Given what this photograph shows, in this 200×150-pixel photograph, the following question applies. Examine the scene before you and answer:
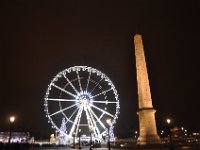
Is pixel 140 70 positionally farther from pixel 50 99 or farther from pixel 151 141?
pixel 50 99

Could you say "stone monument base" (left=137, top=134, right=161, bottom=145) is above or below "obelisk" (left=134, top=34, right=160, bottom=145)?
below

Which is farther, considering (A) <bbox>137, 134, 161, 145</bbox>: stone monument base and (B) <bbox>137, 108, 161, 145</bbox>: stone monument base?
(B) <bbox>137, 108, 161, 145</bbox>: stone monument base

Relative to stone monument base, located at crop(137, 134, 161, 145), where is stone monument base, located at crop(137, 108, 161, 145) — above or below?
above

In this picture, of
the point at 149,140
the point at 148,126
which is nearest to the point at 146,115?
the point at 148,126

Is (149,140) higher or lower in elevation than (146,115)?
lower

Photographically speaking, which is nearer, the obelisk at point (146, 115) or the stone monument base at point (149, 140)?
the stone monument base at point (149, 140)

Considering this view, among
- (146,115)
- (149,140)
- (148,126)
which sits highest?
(146,115)

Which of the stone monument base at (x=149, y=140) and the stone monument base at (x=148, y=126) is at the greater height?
the stone monument base at (x=148, y=126)

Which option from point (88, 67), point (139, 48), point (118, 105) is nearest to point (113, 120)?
point (118, 105)

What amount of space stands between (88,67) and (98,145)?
Result: 10.2 metres

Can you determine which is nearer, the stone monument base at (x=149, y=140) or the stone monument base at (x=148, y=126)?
the stone monument base at (x=149, y=140)

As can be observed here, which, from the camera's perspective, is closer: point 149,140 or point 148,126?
point 149,140

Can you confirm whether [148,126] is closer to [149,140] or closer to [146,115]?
[146,115]

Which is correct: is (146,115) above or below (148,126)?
above
